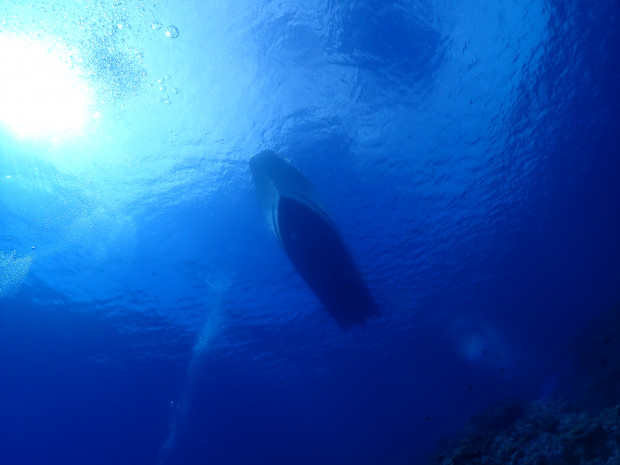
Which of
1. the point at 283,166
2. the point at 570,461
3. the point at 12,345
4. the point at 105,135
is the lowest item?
the point at 570,461

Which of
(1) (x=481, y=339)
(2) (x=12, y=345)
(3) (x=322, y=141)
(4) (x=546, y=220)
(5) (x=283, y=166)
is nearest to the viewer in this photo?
(5) (x=283, y=166)

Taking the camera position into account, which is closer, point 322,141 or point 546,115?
point 322,141

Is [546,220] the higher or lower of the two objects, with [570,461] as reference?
higher

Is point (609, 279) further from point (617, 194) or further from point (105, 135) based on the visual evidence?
point (105, 135)

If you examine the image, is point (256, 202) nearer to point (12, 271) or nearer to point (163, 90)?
point (163, 90)

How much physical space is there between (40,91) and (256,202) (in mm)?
A: 7142

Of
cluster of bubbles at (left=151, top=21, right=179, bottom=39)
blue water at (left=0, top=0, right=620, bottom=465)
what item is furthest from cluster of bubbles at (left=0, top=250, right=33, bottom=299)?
cluster of bubbles at (left=151, top=21, right=179, bottom=39)

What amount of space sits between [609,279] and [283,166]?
3877cm

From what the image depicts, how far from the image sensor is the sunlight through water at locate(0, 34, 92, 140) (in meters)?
8.95

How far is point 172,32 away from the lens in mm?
9094

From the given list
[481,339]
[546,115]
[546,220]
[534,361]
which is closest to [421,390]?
[481,339]

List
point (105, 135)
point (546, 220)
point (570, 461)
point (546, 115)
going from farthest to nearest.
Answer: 1. point (546, 220)
2. point (546, 115)
3. point (105, 135)
4. point (570, 461)

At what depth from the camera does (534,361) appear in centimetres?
4344

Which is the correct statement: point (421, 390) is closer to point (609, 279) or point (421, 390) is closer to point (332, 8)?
point (609, 279)
